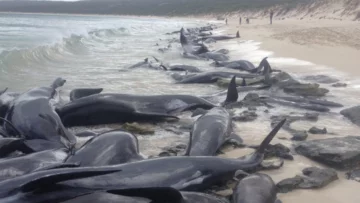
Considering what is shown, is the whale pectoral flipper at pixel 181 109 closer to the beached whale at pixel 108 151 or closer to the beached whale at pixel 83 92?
the beached whale at pixel 83 92

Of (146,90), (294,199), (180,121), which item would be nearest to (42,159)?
(294,199)

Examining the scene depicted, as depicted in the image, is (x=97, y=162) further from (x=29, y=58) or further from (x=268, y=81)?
(x=29, y=58)

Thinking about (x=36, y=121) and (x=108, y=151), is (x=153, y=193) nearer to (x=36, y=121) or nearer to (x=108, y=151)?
(x=108, y=151)

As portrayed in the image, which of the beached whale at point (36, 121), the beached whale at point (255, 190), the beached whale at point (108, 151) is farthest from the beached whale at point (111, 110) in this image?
the beached whale at point (255, 190)

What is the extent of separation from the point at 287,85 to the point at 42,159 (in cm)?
557

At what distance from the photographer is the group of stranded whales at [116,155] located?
3076 millimetres

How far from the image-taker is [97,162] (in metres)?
4.07

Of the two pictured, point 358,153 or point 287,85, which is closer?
point 358,153

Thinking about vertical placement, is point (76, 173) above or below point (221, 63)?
above

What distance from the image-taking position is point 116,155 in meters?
4.21

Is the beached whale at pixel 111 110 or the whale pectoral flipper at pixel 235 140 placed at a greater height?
the beached whale at pixel 111 110

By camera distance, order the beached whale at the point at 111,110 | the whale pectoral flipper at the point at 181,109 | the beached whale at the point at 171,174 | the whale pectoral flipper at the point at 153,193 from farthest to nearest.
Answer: the whale pectoral flipper at the point at 181,109 < the beached whale at the point at 111,110 < the beached whale at the point at 171,174 < the whale pectoral flipper at the point at 153,193

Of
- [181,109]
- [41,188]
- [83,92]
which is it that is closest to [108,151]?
[41,188]

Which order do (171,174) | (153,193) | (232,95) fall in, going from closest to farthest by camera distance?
(153,193), (171,174), (232,95)
